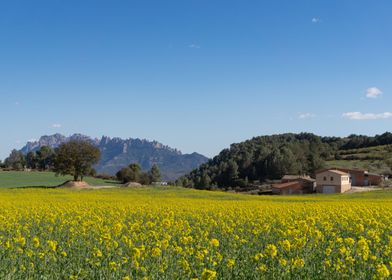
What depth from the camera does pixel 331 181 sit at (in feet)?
274

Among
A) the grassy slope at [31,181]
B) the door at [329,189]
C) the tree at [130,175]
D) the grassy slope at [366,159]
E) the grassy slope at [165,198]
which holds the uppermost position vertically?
the grassy slope at [366,159]

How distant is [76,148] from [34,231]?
59.3 metres

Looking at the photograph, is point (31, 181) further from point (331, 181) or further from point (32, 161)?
point (32, 161)

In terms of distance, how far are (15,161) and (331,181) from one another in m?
126

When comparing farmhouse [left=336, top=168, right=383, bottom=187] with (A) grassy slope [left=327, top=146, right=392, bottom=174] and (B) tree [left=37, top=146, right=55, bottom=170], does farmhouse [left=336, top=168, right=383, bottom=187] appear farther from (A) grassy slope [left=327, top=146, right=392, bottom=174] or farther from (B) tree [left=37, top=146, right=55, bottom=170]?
(B) tree [left=37, top=146, right=55, bottom=170]

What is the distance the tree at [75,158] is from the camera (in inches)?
2825

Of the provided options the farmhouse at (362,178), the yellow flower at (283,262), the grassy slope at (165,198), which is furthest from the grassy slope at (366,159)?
the yellow flower at (283,262)

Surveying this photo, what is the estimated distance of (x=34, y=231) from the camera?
46.6ft

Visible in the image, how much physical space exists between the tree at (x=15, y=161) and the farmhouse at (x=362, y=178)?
10930cm

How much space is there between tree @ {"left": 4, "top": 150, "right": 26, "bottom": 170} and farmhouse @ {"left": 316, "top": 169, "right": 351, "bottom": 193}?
4386 inches

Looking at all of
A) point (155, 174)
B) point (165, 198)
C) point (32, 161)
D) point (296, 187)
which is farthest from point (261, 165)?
point (165, 198)

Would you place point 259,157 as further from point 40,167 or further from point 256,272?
point 256,272

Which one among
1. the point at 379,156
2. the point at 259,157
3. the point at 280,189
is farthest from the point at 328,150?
the point at 280,189

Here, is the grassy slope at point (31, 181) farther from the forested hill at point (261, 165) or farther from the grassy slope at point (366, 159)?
the grassy slope at point (366, 159)
